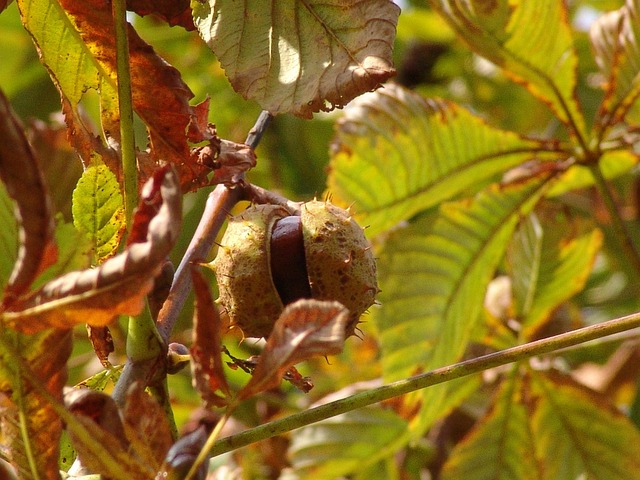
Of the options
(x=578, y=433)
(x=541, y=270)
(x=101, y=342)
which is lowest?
(x=578, y=433)

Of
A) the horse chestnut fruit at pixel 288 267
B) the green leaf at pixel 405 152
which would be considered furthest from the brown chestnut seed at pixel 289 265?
the green leaf at pixel 405 152

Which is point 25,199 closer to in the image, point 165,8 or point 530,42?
point 165,8

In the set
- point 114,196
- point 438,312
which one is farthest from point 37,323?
point 438,312

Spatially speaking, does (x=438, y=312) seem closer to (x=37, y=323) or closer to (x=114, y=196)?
(x=114, y=196)

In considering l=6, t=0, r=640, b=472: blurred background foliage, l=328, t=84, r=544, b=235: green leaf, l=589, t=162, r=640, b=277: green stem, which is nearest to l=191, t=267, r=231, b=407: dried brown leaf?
l=328, t=84, r=544, b=235: green leaf

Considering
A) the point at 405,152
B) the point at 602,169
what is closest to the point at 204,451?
the point at 405,152

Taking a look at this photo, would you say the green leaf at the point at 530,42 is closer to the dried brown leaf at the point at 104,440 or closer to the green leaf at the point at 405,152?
the green leaf at the point at 405,152

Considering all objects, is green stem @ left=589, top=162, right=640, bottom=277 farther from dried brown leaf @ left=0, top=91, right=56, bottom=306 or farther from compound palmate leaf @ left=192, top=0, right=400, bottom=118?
dried brown leaf @ left=0, top=91, right=56, bottom=306

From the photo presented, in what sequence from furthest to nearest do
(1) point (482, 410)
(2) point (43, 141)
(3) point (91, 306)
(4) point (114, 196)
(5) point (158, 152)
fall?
(1) point (482, 410), (2) point (43, 141), (5) point (158, 152), (4) point (114, 196), (3) point (91, 306)
